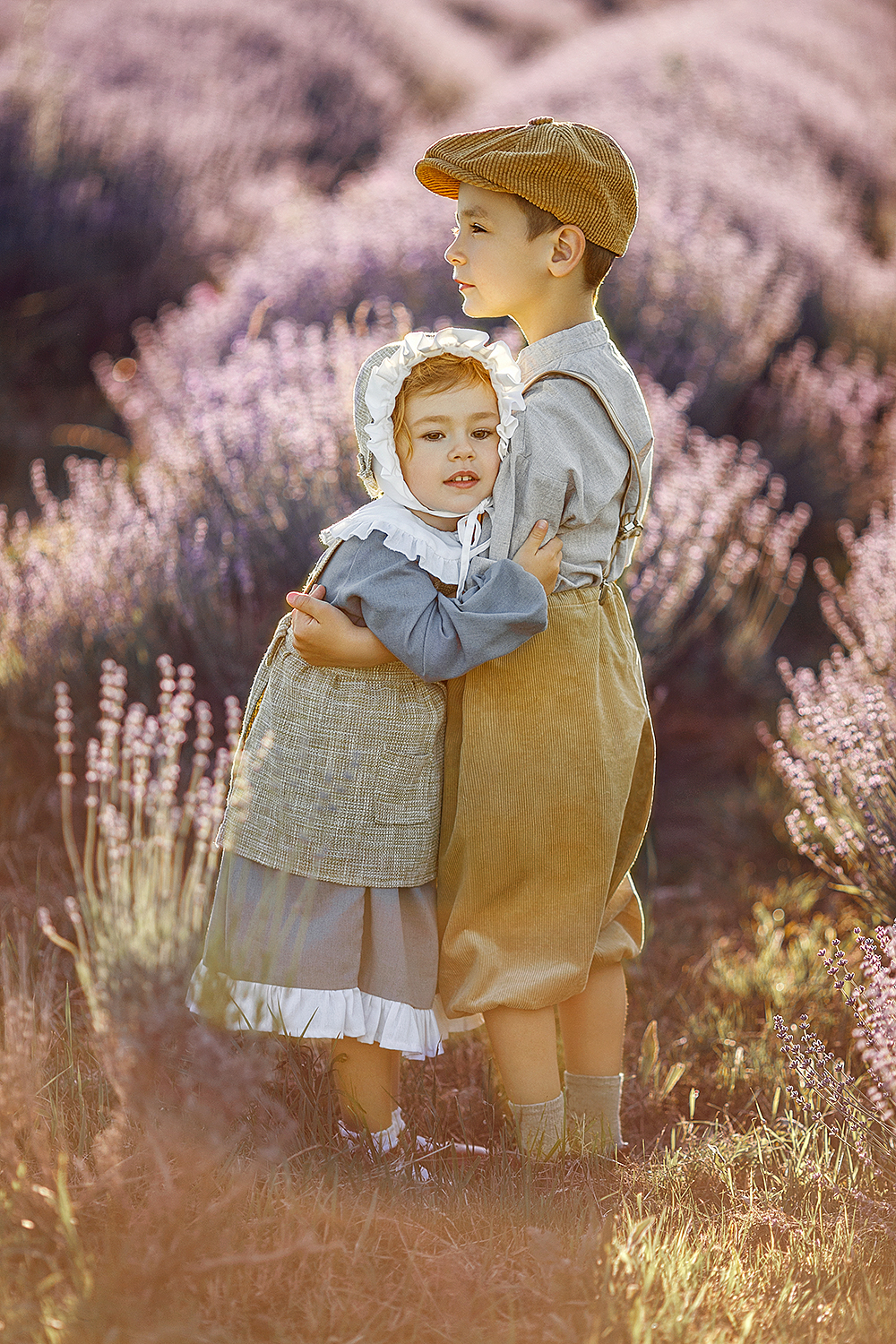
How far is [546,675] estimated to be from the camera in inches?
74.7

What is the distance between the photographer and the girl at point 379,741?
1763 millimetres

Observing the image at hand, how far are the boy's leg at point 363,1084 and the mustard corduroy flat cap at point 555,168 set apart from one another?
139cm

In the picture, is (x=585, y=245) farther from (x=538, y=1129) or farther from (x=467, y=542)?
(x=538, y=1129)

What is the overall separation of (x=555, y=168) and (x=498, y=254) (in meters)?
0.16

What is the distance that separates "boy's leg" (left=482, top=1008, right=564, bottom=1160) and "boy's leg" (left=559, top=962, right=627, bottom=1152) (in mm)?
136

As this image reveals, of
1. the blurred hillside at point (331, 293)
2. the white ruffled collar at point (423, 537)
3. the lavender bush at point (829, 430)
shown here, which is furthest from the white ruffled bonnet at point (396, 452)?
the lavender bush at point (829, 430)

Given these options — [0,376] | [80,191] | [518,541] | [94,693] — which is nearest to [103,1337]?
[518,541]

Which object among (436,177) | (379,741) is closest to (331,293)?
(436,177)

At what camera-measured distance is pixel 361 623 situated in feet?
6.07

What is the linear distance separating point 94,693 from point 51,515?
61 cm

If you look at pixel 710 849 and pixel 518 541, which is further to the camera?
pixel 710 849

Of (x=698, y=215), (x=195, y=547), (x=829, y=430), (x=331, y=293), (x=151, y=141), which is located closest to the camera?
(x=195, y=547)

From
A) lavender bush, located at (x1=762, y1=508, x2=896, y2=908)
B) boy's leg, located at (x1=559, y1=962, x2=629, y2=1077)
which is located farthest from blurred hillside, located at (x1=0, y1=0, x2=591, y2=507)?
boy's leg, located at (x1=559, y1=962, x2=629, y2=1077)

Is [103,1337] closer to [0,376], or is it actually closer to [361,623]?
[361,623]
